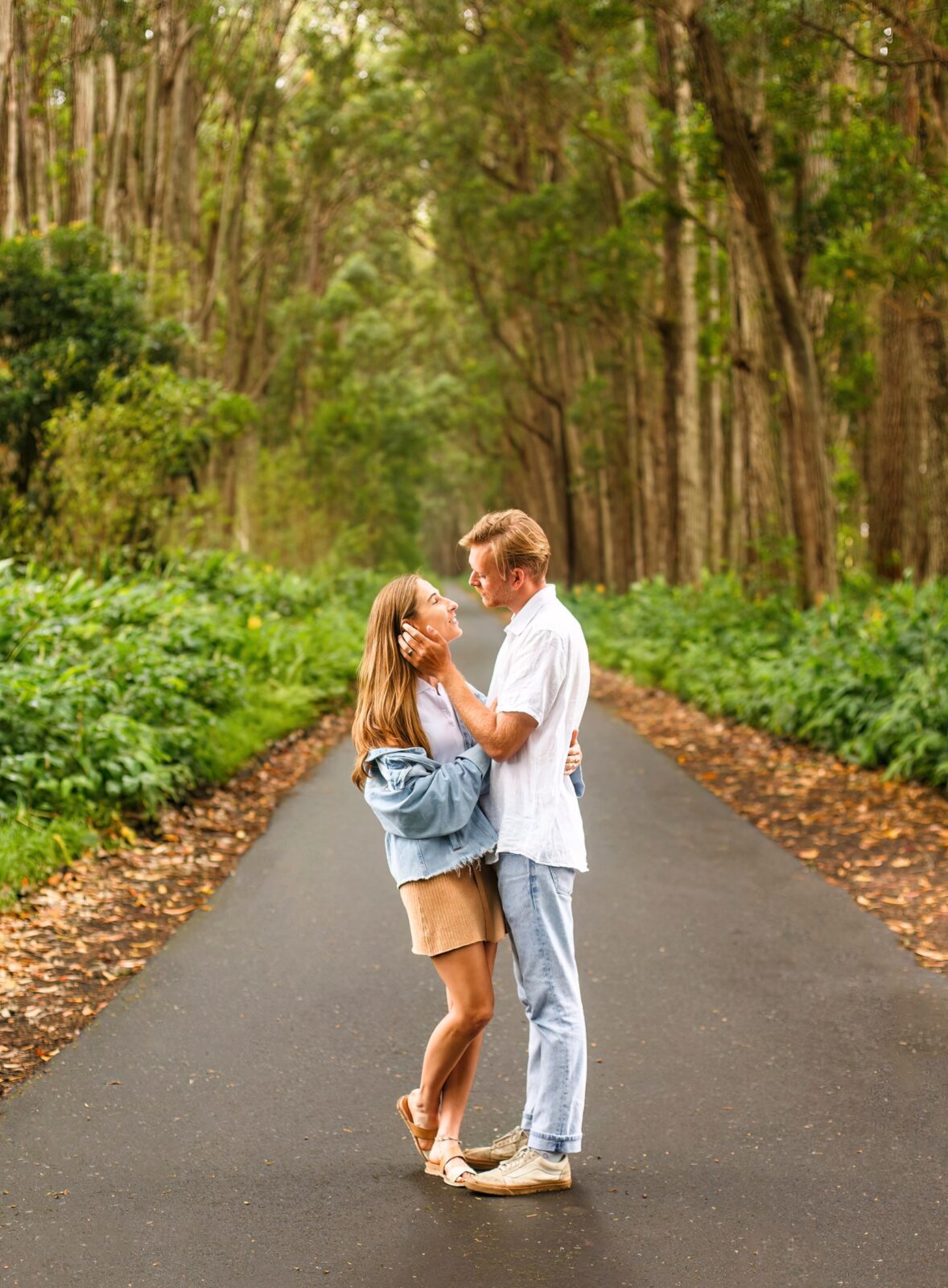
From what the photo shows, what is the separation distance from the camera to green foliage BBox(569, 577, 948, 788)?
993 cm

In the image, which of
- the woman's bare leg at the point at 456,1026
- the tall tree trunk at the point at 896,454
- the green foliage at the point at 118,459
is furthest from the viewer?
the tall tree trunk at the point at 896,454

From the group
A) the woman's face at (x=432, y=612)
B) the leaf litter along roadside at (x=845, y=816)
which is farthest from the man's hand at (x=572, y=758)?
the leaf litter along roadside at (x=845, y=816)

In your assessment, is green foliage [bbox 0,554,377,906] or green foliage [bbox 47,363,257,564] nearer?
green foliage [bbox 0,554,377,906]

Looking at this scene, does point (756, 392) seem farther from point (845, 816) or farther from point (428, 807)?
point (428, 807)

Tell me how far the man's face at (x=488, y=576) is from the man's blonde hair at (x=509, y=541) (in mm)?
15

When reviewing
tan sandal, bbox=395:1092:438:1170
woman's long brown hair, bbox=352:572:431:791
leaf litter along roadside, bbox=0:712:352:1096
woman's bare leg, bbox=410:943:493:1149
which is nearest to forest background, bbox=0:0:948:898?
leaf litter along roadside, bbox=0:712:352:1096

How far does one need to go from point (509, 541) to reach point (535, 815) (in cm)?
79

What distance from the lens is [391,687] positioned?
3.82 metres

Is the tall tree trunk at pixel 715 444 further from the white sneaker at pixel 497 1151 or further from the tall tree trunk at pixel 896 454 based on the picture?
the white sneaker at pixel 497 1151

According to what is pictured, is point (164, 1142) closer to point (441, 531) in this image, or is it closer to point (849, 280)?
point (849, 280)

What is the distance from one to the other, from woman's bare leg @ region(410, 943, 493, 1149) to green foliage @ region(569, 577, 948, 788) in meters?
6.01

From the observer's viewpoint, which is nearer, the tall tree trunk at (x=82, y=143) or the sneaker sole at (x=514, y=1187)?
the sneaker sole at (x=514, y=1187)

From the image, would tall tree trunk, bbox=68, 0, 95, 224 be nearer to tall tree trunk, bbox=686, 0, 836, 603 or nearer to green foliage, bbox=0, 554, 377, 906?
green foliage, bbox=0, 554, 377, 906

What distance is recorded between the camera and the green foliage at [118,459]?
14.1m
